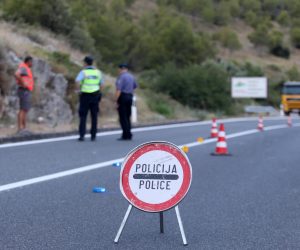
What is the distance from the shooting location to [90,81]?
1719 centimetres

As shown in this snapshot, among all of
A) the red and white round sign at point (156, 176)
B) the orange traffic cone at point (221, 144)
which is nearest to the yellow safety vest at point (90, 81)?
the orange traffic cone at point (221, 144)

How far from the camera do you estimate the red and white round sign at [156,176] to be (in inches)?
261

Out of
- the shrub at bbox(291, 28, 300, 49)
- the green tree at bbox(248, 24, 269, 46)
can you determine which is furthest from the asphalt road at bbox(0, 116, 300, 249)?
the green tree at bbox(248, 24, 269, 46)

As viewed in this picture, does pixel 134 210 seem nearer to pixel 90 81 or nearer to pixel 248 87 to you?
pixel 90 81

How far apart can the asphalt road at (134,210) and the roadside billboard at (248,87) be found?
43790 mm

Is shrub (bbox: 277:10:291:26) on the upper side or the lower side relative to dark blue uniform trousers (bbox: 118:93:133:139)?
upper

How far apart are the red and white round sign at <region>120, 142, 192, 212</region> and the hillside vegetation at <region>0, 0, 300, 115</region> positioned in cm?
2944

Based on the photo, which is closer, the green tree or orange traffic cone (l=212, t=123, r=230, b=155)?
orange traffic cone (l=212, t=123, r=230, b=155)

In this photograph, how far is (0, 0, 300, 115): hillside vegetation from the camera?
39.9 metres

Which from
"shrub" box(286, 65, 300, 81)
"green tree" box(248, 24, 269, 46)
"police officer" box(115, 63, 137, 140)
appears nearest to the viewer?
"police officer" box(115, 63, 137, 140)

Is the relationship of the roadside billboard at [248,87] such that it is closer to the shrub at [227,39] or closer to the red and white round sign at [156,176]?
the shrub at [227,39]

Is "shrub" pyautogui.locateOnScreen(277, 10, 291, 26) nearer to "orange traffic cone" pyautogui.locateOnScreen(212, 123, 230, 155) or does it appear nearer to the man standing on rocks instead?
the man standing on rocks

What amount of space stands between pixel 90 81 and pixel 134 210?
884 centimetres

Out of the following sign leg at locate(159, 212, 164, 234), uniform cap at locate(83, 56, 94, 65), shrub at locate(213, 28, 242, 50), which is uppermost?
shrub at locate(213, 28, 242, 50)
